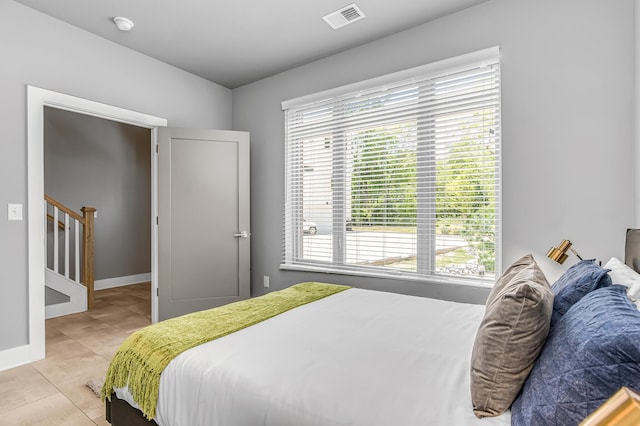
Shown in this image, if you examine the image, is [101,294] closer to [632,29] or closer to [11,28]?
[11,28]

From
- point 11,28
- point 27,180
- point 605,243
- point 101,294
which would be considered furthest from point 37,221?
point 605,243

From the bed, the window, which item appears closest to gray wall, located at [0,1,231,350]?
the window

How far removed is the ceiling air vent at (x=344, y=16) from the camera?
9.10ft

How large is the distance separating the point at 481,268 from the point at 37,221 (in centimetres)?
354

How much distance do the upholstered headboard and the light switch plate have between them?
3.96 metres

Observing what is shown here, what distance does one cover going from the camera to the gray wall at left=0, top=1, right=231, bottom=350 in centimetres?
263

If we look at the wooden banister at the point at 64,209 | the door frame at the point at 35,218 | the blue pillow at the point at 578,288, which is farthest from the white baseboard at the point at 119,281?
the blue pillow at the point at 578,288

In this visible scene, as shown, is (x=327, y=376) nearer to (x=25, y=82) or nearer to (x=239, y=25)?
(x=239, y=25)

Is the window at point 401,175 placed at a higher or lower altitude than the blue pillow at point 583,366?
higher

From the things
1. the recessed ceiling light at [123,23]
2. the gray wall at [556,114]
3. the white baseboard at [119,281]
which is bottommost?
the white baseboard at [119,281]

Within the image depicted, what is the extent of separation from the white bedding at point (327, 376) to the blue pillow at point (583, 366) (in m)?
0.16

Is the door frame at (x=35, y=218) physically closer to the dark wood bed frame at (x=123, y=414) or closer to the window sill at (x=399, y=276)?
the dark wood bed frame at (x=123, y=414)

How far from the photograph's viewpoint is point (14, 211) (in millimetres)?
2672

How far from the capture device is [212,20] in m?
→ 2.94
